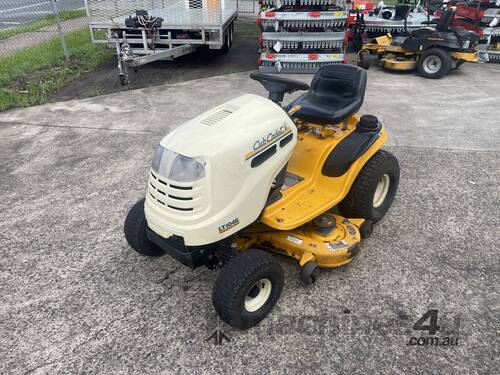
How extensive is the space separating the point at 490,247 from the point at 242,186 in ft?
6.97

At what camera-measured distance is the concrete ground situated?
7.52ft

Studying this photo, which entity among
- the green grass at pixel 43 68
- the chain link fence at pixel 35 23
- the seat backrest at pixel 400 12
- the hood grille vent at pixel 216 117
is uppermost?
the hood grille vent at pixel 216 117

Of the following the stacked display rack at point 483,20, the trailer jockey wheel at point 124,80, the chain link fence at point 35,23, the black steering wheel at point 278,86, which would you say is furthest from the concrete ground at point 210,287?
the chain link fence at point 35,23

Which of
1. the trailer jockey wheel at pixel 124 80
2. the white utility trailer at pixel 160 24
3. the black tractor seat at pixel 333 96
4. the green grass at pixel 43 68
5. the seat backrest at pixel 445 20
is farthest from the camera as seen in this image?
the seat backrest at pixel 445 20

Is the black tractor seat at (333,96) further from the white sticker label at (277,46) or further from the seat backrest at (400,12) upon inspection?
the seat backrest at (400,12)

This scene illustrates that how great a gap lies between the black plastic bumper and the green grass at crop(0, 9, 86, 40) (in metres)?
11.4

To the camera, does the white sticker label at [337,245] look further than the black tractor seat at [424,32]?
No

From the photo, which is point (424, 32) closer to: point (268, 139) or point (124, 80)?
point (124, 80)

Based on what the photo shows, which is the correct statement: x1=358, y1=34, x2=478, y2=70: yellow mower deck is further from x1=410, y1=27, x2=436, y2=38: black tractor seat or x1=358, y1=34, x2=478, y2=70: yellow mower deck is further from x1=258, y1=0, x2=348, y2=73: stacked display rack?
x1=258, y1=0, x2=348, y2=73: stacked display rack

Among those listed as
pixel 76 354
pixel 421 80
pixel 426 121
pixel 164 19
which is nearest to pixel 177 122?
pixel 164 19

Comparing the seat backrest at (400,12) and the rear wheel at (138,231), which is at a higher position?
the seat backrest at (400,12)

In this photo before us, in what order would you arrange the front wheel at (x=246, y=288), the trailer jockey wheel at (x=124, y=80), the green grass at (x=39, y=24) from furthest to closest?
1. the green grass at (x=39, y=24)
2. the trailer jockey wheel at (x=124, y=80)
3. the front wheel at (x=246, y=288)

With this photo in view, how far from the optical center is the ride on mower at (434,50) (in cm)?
743
